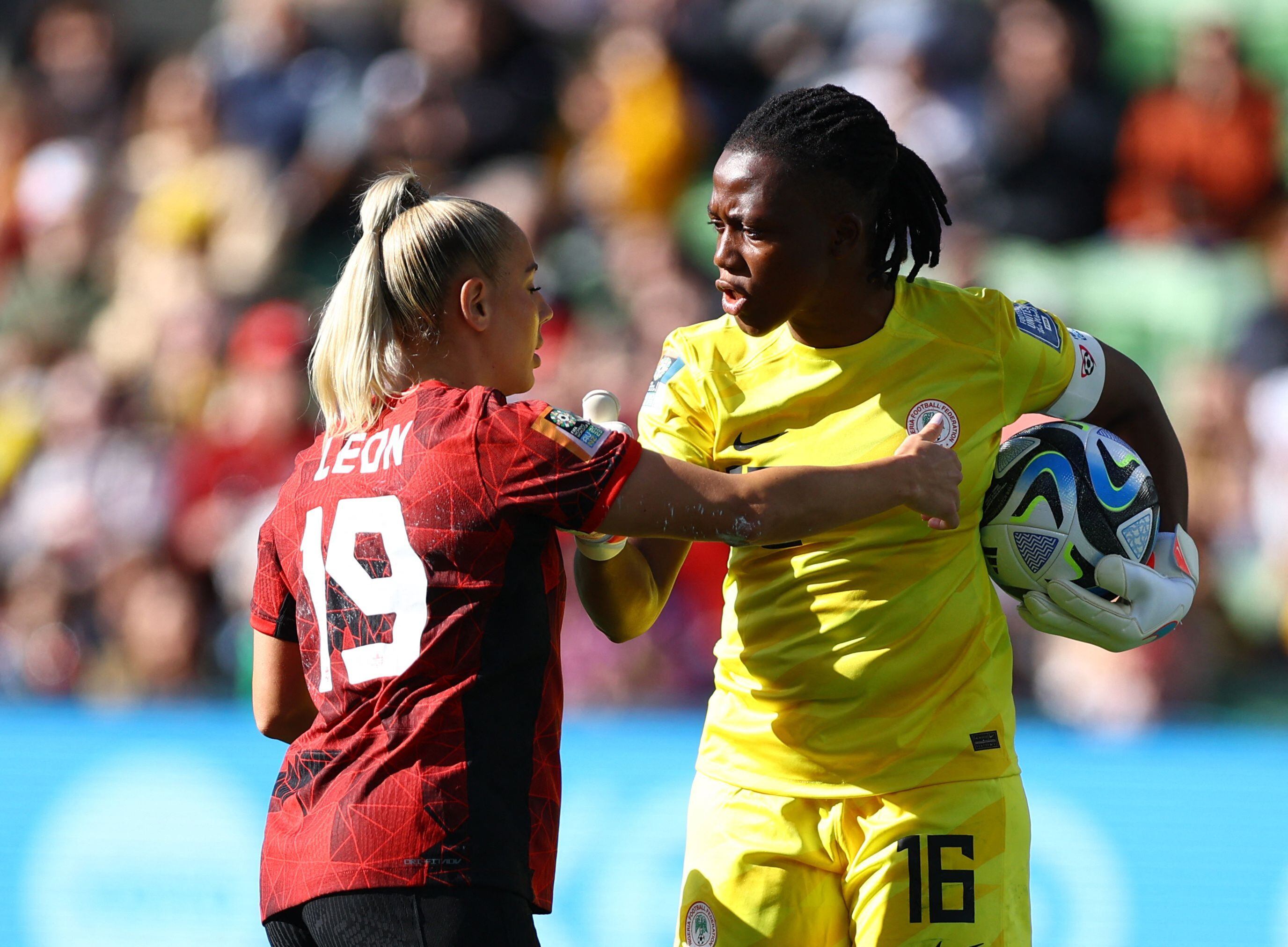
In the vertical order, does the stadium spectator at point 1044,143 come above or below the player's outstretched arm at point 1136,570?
above

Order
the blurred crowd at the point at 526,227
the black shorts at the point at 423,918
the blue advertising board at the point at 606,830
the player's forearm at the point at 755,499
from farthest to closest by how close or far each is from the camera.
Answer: the blurred crowd at the point at 526,227
the blue advertising board at the point at 606,830
the player's forearm at the point at 755,499
the black shorts at the point at 423,918

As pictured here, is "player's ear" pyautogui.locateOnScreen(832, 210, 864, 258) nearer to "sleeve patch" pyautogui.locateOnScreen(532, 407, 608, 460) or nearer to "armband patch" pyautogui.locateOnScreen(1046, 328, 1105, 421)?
"armband patch" pyautogui.locateOnScreen(1046, 328, 1105, 421)

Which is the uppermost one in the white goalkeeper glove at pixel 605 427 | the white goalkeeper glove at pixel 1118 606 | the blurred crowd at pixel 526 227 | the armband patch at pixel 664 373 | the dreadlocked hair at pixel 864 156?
the blurred crowd at pixel 526 227

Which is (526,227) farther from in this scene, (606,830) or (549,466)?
(549,466)

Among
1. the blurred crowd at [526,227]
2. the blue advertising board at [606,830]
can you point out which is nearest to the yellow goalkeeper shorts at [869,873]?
the blue advertising board at [606,830]

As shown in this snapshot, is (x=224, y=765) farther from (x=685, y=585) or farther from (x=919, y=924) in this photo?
(x=919, y=924)

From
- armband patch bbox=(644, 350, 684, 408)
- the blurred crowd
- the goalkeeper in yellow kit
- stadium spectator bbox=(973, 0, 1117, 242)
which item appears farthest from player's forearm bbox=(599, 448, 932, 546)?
stadium spectator bbox=(973, 0, 1117, 242)

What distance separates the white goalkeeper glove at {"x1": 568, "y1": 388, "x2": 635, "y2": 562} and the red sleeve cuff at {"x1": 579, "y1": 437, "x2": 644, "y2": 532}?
11 centimetres

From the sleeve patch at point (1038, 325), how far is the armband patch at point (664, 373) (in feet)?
2.18

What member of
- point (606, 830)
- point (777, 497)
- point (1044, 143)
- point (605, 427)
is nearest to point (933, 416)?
point (777, 497)

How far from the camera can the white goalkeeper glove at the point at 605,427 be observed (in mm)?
2779

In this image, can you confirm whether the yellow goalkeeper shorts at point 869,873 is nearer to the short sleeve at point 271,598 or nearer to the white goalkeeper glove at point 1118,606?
the white goalkeeper glove at point 1118,606

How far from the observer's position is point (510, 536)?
2.48 meters

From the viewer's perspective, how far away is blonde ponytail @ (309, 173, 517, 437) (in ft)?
8.70
